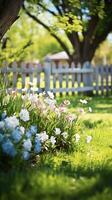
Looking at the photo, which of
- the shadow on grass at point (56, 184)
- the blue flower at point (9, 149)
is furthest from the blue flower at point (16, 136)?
the shadow on grass at point (56, 184)

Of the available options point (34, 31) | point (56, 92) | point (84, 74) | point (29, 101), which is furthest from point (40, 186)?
point (34, 31)

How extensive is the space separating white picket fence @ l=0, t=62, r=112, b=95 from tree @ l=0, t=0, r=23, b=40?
8927 mm

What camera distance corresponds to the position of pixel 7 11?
762cm

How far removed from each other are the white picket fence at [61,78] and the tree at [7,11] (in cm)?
893

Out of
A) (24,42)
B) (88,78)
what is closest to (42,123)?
(88,78)

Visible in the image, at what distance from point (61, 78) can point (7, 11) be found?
12802 millimetres

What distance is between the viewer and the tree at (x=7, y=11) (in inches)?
299

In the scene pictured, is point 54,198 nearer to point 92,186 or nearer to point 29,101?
point 92,186

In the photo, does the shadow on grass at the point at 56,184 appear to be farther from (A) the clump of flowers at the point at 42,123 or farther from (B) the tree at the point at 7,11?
(B) the tree at the point at 7,11

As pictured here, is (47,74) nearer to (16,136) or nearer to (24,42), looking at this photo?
(24,42)

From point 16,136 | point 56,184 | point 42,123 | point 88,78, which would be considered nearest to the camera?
point 56,184

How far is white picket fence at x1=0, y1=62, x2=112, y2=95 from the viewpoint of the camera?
60.1ft

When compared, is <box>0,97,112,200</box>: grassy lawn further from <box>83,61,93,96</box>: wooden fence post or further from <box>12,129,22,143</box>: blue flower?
<box>83,61,93,96</box>: wooden fence post

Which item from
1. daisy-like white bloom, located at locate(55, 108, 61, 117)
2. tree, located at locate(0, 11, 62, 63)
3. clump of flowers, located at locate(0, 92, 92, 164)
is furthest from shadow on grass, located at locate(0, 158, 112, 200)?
tree, located at locate(0, 11, 62, 63)
